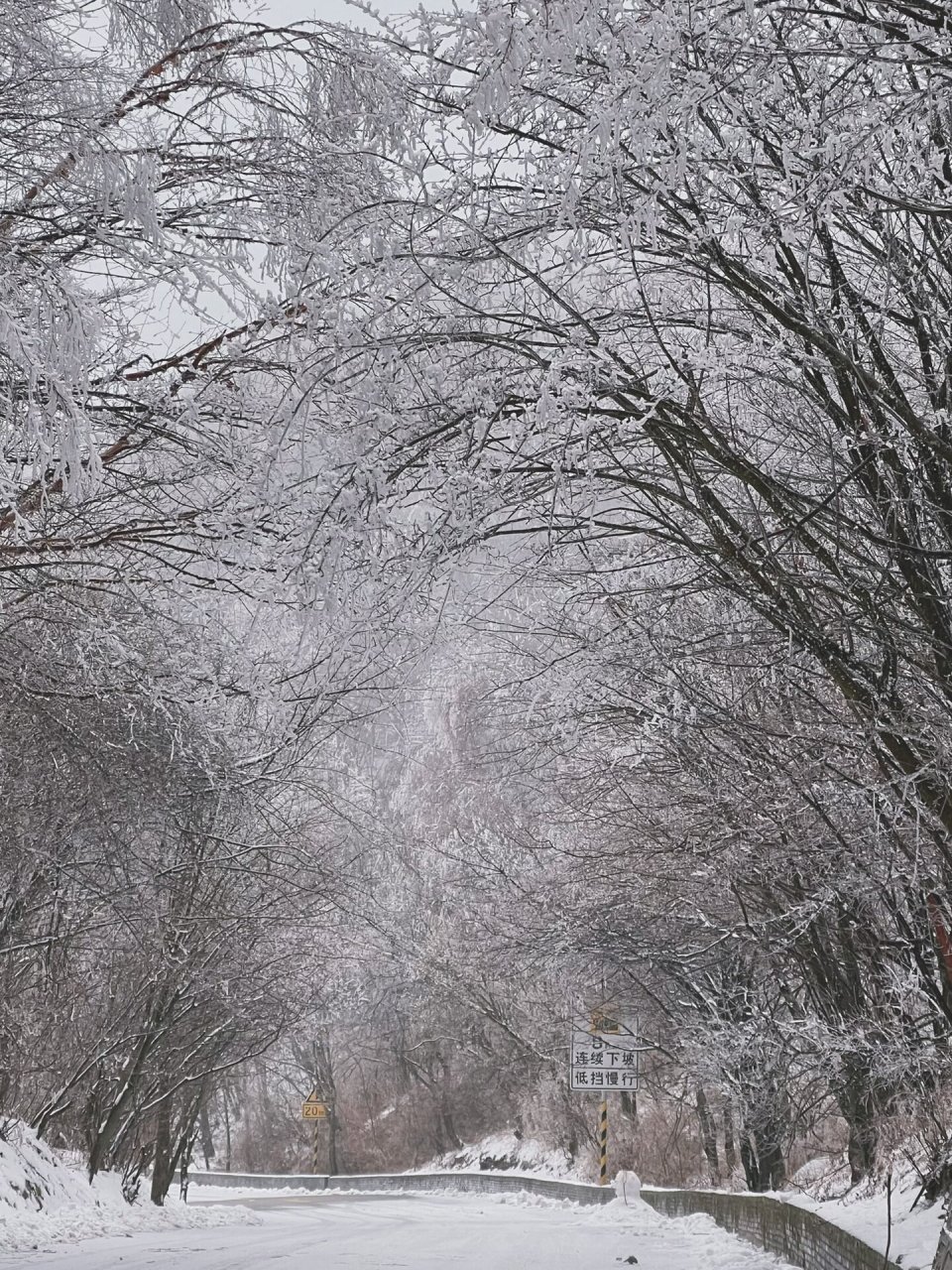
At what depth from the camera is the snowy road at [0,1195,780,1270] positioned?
45.5ft

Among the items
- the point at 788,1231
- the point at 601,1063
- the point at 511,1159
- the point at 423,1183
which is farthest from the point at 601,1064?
the point at 511,1159

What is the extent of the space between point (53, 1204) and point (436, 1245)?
16.1ft

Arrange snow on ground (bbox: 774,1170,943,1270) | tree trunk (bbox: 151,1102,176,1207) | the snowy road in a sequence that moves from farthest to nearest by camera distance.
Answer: tree trunk (bbox: 151,1102,176,1207), the snowy road, snow on ground (bbox: 774,1170,943,1270)

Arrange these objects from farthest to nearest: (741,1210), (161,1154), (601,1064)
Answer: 1. (161,1154)
2. (601,1064)
3. (741,1210)

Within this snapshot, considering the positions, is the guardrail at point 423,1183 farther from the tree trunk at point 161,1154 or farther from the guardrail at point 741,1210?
the tree trunk at point 161,1154

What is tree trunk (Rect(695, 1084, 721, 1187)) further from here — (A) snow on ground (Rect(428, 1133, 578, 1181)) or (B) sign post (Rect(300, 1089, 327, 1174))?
(B) sign post (Rect(300, 1089, 327, 1174))

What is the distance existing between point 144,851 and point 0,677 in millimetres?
5179

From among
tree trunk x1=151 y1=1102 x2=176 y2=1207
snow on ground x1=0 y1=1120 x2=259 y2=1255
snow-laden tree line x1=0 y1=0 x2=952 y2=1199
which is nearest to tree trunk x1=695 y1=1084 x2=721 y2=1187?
snow on ground x1=0 y1=1120 x2=259 y2=1255

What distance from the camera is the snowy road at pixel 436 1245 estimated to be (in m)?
13.9

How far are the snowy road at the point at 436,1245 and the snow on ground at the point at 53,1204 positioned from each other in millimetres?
466

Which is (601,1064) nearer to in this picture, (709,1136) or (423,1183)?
(709,1136)

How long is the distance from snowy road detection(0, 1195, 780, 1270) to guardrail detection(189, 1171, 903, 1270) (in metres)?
0.24

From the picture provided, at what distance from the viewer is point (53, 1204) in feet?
58.3

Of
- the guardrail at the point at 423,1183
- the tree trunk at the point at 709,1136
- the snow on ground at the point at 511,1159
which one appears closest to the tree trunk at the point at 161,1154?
the guardrail at the point at 423,1183
